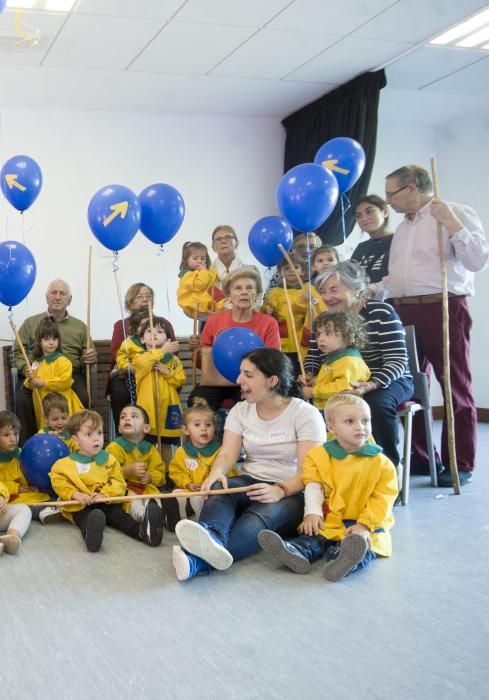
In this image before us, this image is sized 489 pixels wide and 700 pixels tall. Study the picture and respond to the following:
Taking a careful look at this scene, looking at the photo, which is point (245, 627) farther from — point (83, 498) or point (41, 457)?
point (41, 457)

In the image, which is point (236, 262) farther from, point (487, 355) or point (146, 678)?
point (146, 678)

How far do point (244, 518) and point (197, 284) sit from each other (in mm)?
1852

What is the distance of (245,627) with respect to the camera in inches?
81.7

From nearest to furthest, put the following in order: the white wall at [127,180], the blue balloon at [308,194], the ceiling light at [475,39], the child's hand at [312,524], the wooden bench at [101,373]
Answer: the child's hand at [312,524] < the blue balloon at [308,194] < the ceiling light at [475,39] < the wooden bench at [101,373] < the white wall at [127,180]

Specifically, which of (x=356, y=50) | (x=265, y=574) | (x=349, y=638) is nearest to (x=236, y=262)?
(x=356, y=50)

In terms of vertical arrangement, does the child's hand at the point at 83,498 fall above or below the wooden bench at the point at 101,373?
below

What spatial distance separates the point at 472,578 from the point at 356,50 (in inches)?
137

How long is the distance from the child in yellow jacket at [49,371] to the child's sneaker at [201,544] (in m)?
1.83

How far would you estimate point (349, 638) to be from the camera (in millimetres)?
1982

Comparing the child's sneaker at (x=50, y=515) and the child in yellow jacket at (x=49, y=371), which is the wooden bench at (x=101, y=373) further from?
the child's sneaker at (x=50, y=515)

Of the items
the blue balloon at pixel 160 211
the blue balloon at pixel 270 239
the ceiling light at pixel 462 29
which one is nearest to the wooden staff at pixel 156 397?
the blue balloon at pixel 160 211

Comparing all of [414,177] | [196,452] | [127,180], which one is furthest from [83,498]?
[127,180]

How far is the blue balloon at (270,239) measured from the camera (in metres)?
4.11

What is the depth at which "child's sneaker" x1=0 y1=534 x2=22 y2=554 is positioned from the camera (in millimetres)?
2812
